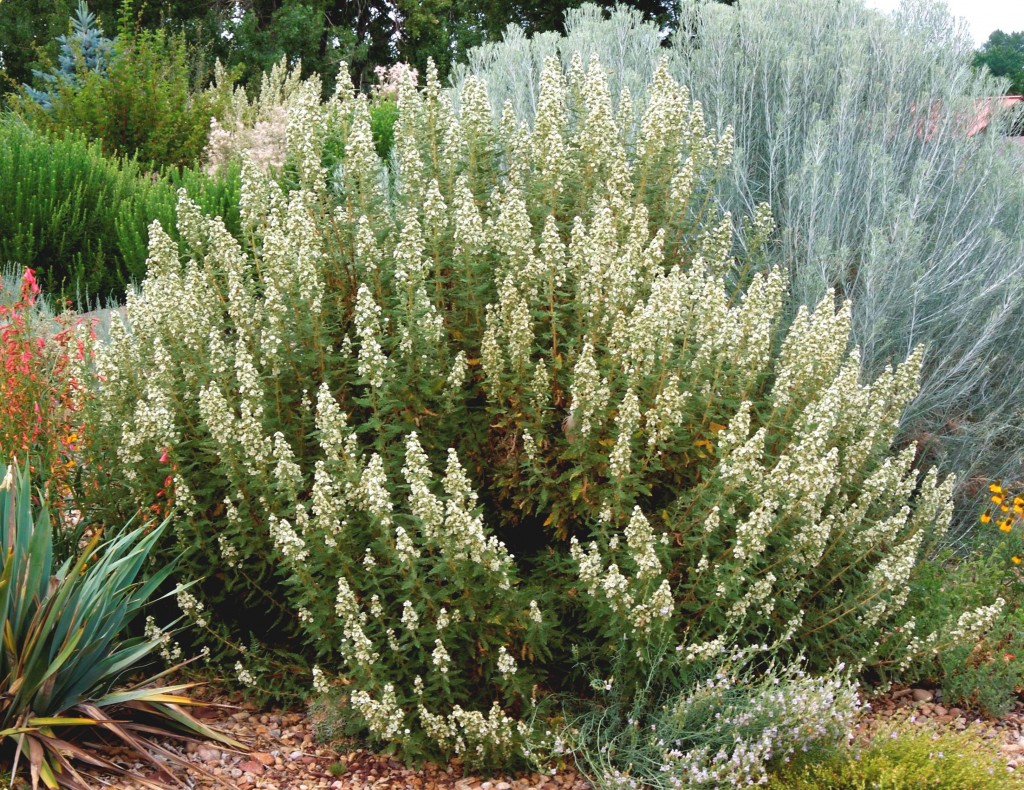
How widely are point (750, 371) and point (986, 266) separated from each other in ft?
9.78

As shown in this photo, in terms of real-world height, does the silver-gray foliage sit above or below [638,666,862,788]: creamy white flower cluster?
above

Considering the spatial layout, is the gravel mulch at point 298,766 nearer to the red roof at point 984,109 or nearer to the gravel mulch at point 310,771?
the gravel mulch at point 310,771

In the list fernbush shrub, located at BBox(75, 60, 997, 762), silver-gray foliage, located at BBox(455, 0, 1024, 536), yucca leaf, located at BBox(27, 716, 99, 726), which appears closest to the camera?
yucca leaf, located at BBox(27, 716, 99, 726)

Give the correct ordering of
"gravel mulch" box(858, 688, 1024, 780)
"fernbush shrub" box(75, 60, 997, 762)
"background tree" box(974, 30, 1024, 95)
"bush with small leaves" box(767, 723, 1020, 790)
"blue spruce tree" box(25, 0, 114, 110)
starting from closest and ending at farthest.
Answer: "bush with small leaves" box(767, 723, 1020, 790)
"fernbush shrub" box(75, 60, 997, 762)
"gravel mulch" box(858, 688, 1024, 780)
"blue spruce tree" box(25, 0, 114, 110)
"background tree" box(974, 30, 1024, 95)

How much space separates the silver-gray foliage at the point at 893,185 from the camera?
20.1 ft

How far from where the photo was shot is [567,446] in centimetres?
410

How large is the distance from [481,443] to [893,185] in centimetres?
367

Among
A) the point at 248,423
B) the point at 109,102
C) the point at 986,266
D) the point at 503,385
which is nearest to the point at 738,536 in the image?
the point at 503,385

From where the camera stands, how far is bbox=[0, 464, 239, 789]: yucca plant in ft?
11.1

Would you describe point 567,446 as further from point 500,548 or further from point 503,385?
point 500,548

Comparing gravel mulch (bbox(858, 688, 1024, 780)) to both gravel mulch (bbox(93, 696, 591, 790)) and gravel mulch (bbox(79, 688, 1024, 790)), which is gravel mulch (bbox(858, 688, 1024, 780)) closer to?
gravel mulch (bbox(79, 688, 1024, 790))

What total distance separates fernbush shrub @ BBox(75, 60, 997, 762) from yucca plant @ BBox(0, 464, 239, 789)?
383 millimetres

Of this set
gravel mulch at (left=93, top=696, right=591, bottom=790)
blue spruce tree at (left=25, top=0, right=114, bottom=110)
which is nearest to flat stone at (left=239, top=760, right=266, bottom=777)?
gravel mulch at (left=93, top=696, right=591, bottom=790)

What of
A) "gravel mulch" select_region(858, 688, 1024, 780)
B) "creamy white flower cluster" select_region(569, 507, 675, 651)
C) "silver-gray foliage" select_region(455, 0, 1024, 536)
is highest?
"silver-gray foliage" select_region(455, 0, 1024, 536)
